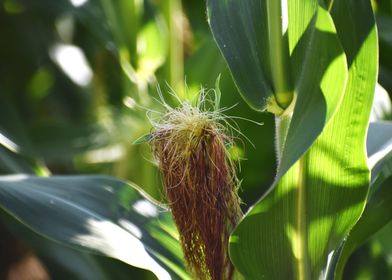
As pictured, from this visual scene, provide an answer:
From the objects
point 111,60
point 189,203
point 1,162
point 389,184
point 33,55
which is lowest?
point 389,184

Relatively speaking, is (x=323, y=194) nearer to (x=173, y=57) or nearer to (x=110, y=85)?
(x=173, y=57)

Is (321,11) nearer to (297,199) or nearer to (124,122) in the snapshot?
(297,199)

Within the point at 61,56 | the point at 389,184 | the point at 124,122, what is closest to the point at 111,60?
the point at 61,56

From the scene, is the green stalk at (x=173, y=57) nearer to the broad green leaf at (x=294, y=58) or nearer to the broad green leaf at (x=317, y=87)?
the broad green leaf at (x=294, y=58)

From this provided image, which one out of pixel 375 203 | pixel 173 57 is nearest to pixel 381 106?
pixel 375 203

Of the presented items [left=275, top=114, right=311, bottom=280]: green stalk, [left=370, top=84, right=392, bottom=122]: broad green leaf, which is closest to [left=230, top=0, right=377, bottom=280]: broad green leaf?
[left=275, top=114, right=311, bottom=280]: green stalk

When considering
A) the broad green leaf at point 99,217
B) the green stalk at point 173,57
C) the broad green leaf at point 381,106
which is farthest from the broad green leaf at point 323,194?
the green stalk at point 173,57
